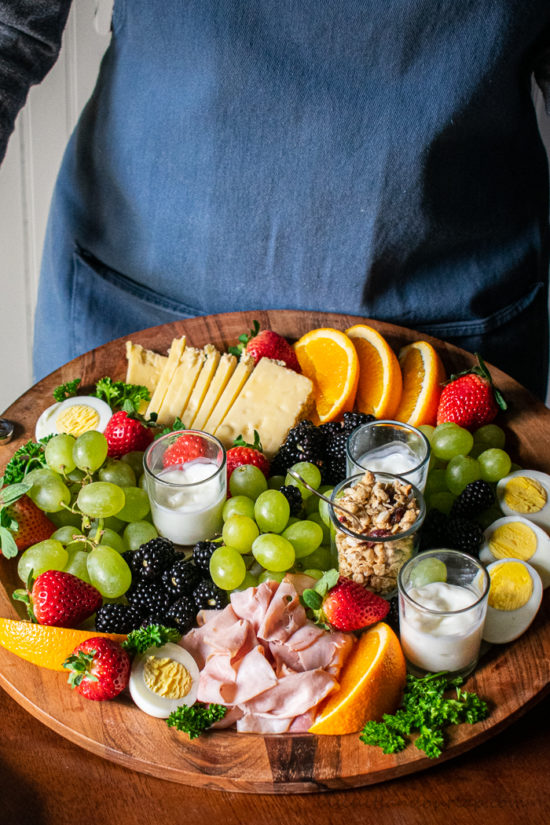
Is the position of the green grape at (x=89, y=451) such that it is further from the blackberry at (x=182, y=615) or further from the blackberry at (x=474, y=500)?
the blackberry at (x=474, y=500)

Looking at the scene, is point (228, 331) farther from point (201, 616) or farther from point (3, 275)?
point (3, 275)

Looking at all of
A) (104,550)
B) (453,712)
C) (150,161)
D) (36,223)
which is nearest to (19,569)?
(104,550)

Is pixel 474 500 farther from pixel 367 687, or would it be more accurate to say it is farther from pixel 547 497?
pixel 367 687

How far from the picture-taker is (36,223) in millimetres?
2613

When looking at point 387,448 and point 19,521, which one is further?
point 387,448

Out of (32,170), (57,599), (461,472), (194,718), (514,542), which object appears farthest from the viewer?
(32,170)

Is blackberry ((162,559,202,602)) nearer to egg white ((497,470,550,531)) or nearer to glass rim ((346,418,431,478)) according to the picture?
glass rim ((346,418,431,478))

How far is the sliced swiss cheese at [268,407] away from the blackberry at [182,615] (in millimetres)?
380

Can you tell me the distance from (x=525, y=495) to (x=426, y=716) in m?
0.42

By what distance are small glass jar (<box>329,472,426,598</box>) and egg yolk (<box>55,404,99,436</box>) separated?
0.50 meters

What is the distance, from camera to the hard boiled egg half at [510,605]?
114 centimetres

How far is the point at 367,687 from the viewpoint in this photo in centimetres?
→ 104

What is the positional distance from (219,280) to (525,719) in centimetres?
98

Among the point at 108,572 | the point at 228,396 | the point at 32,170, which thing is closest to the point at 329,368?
the point at 228,396
